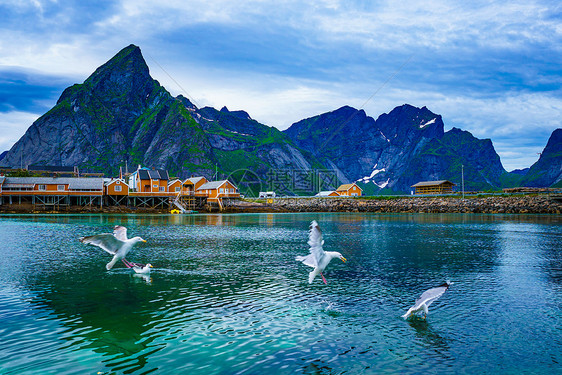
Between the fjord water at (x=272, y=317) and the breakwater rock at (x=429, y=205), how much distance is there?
84.7 metres

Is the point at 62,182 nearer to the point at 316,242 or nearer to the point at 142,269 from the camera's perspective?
the point at 142,269

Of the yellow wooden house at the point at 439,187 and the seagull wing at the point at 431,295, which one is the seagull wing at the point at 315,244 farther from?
the yellow wooden house at the point at 439,187

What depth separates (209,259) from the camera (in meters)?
30.4

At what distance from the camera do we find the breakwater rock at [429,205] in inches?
4048

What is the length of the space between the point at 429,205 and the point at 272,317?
362ft

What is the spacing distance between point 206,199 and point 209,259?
99.9 meters

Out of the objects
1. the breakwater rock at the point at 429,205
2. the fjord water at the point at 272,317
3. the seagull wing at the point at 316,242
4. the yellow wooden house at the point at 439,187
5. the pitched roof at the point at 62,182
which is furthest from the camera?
the yellow wooden house at the point at 439,187

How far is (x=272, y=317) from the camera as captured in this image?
15766 mm

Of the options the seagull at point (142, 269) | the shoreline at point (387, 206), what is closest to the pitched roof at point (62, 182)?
the shoreline at point (387, 206)

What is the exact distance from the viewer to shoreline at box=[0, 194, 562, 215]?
10188 cm

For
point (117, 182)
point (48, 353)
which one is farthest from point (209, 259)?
point (117, 182)

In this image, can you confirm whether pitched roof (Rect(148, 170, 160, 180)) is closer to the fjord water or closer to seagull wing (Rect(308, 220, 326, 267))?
the fjord water

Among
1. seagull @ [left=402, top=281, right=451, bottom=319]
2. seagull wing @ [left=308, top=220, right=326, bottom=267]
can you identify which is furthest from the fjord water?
seagull wing @ [left=308, top=220, right=326, bottom=267]

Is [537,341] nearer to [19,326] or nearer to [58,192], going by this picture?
[19,326]
